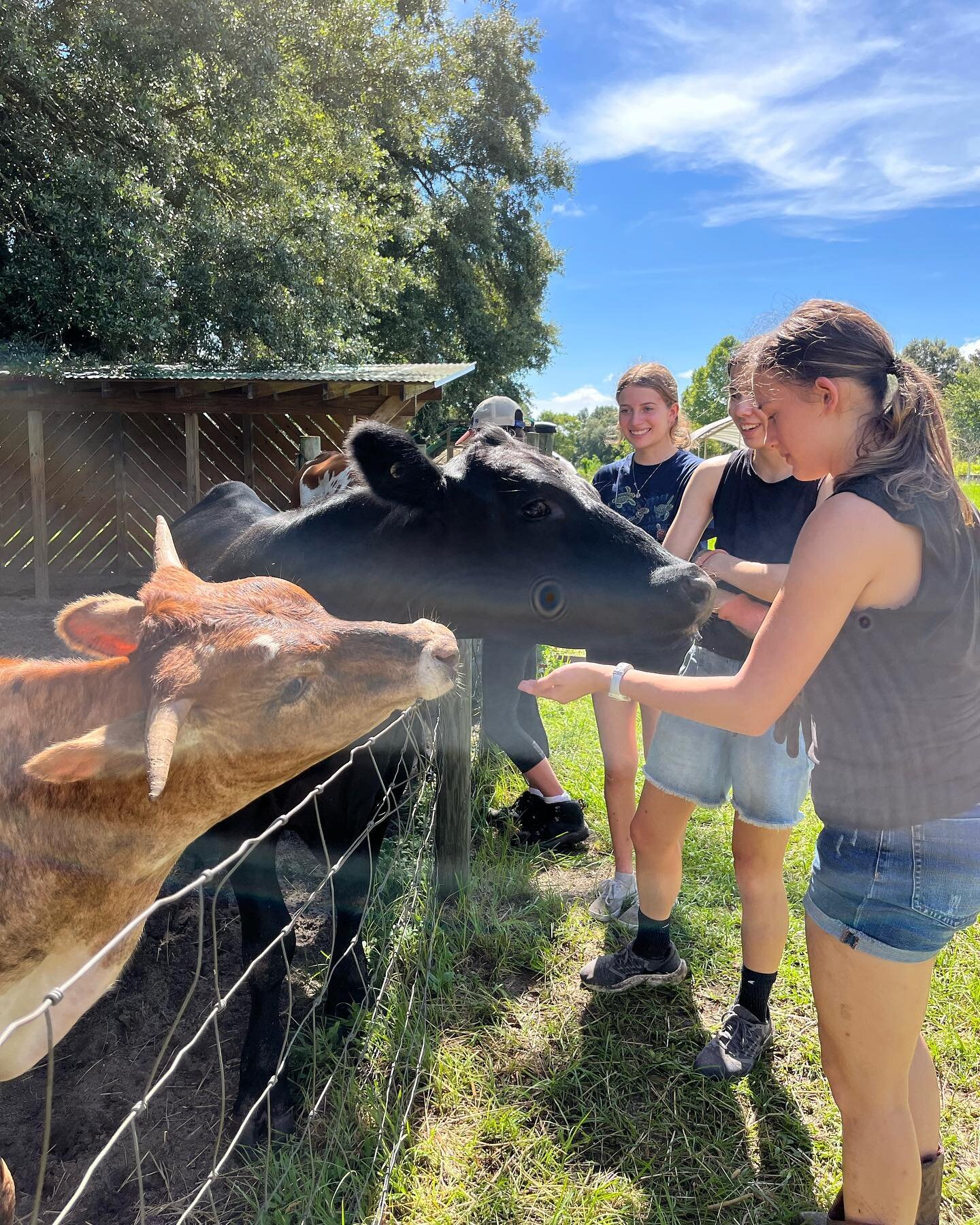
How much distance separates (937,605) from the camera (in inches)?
60.2

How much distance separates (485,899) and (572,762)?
184cm

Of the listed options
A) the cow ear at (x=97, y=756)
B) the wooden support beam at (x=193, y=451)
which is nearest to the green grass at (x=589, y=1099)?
the cow ear at (x=97, y=756)

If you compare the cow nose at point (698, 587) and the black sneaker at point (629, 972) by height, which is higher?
the cow nose at point (698, 587)

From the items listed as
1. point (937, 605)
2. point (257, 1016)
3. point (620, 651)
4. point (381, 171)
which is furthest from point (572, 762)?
point (381, 171)

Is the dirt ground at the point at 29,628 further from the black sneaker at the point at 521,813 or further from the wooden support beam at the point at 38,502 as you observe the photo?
the black sneaker at the point at 521,813

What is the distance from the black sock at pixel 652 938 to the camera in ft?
9.53

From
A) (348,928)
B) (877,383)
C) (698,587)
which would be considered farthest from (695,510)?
(348,928)

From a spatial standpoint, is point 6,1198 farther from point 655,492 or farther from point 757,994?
point 655,492

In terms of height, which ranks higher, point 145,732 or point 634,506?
point 634,506

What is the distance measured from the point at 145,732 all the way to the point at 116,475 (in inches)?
457

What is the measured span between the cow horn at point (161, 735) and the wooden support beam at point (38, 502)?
32.6ft

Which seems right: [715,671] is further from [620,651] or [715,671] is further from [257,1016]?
[257,1016]

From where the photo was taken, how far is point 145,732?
168 cm

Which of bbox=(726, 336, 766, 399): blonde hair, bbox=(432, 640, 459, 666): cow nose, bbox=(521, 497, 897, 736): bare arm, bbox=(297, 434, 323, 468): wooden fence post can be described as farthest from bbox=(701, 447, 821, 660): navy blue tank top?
bbox=(297, 434, 323, 468): wooden fence post
